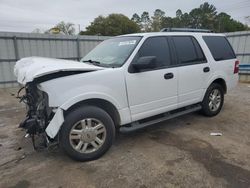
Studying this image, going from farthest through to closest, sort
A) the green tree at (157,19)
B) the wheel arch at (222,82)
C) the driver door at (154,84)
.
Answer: the green tree at (157,19) → the wheel arch at (222,82) → the driver door at (154,84)

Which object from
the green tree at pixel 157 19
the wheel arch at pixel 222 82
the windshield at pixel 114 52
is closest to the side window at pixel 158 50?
the windshield at pixel 114 52

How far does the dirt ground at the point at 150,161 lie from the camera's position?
98.2 inches

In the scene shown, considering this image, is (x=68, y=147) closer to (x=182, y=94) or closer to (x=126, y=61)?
(x=126, y=61)

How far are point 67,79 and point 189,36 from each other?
2691mm

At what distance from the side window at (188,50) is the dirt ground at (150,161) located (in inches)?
53.2

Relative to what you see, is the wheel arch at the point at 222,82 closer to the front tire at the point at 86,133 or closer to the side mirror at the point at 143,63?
the side mirror at the point at 143,63

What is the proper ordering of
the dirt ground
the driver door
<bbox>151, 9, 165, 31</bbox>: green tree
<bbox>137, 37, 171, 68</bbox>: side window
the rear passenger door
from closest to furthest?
the dirt ground, the driver door, <bbox>137, 37, 171, 68</bbox>: side window, the rear passenger door, <bbox>151, 9, 165, 31</bbox>: green tree

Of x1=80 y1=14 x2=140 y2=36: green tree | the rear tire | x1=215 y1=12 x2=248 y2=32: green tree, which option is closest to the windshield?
the rear tire

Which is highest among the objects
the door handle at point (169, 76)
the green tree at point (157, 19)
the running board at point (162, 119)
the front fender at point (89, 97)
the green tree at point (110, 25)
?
the green tree at point (157, 19)

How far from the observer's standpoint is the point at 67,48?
10.3 meters

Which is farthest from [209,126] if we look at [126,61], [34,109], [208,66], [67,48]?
[67,48]

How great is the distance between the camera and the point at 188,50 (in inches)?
156

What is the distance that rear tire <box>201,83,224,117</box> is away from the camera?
4.43m

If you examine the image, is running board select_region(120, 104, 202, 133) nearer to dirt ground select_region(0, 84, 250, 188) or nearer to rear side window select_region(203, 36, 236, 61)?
dirt ground select_region(0, 84, 250, 188)
